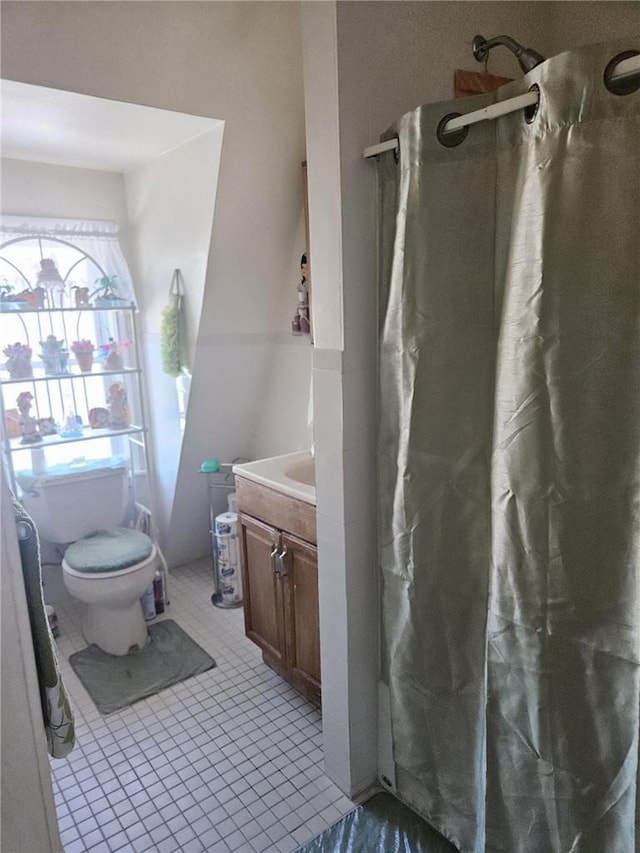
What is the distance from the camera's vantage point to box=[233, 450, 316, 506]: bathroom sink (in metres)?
2.03

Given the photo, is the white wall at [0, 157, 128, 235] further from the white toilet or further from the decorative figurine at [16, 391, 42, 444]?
the white toilet

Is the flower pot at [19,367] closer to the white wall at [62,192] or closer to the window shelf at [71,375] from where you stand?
the window shelf at [71,375]

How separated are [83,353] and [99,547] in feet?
3.01

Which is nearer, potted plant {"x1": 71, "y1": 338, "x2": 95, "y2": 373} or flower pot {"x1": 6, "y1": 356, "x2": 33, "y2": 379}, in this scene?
flower pot {"x1": 6, "y1": 356, "x2": 33, "y2": 379}

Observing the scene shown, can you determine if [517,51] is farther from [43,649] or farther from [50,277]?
[50,277]

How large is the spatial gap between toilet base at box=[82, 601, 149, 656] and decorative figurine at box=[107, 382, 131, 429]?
2.90 feet

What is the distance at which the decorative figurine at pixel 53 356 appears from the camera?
8.72 feet

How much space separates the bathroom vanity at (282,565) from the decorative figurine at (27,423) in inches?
42.1

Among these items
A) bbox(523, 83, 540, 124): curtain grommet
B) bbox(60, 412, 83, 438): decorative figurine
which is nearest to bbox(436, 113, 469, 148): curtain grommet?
bbox(523, 83, 540, 124): curtain grommet

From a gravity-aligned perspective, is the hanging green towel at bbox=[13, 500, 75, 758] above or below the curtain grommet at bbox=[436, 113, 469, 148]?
below

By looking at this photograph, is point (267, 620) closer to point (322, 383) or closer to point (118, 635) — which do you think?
point (118, 635)

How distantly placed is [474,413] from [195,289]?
1657 millimetres

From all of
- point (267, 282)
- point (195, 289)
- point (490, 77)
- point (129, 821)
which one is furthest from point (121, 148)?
point (129, 821)

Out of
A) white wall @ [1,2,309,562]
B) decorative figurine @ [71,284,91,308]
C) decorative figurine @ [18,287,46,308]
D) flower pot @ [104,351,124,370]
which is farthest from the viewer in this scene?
flower pot @ [104,351,124,370]
